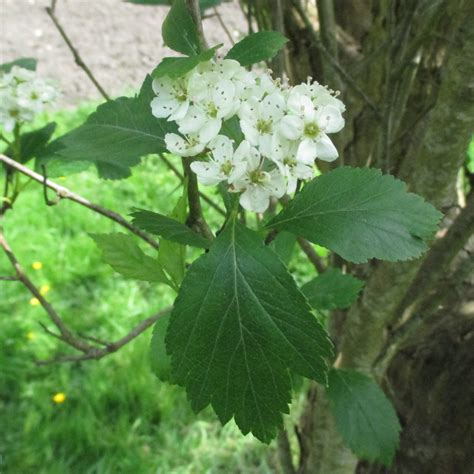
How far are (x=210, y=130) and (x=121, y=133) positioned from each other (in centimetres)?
20

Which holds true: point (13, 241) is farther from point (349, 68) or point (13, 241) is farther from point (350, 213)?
point (350, 213)

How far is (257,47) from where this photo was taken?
0.78 meters

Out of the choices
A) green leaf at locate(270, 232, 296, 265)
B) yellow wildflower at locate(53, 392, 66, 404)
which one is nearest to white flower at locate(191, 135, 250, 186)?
green leaf at locate(270, 232, 296, 265)

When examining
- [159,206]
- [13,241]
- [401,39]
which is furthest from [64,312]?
[401,39]

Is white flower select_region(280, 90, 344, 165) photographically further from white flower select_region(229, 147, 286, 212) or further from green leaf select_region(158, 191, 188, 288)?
green leaf select_region(158, 191, 188, 288)

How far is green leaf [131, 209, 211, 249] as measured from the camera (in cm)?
77

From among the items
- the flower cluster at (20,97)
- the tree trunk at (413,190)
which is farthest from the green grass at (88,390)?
the flower cluster at (20,97)

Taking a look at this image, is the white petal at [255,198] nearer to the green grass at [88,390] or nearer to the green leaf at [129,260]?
the green leaf at [129,260]

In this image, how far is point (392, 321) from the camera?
1387 mm

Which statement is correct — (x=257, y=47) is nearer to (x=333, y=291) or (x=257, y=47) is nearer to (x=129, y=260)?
(x=129, y=260)

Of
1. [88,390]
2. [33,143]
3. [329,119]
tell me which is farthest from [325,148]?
[88,390]

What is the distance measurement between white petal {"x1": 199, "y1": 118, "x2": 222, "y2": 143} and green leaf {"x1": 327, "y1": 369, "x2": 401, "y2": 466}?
2.27ft

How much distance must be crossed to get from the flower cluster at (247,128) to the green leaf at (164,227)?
74mm

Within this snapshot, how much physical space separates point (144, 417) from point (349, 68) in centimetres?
147
